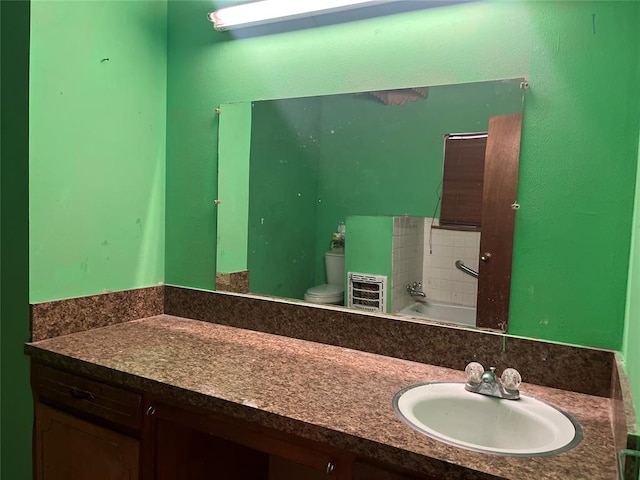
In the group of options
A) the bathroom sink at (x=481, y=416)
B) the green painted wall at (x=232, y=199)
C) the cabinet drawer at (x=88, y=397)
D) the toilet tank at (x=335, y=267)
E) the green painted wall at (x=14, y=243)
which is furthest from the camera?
the green painted wall at (x=232, y=199)

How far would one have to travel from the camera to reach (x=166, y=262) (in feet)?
6.51

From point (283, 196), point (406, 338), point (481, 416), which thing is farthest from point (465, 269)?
point (283, 196)

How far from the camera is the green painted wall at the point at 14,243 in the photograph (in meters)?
1.47

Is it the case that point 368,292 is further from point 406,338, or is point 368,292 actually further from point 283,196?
point 283,196

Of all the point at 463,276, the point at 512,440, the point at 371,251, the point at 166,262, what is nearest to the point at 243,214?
the point at 166,262

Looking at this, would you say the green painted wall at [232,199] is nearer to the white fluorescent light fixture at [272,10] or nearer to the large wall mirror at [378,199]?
the large wall mirror at [378,199]

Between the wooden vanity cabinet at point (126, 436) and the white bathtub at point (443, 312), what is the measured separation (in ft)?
1.93

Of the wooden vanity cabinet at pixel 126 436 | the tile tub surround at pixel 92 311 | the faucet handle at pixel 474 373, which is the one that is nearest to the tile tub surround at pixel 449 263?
the faucet handle at pixel 474 373

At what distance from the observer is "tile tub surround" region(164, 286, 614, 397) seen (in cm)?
126

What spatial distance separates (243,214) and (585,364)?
1302 mm

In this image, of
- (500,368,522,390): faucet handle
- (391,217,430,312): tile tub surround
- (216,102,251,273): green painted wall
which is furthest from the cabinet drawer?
(500,368,522,390): faucet handle

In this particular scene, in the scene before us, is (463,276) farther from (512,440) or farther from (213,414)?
(213,414)

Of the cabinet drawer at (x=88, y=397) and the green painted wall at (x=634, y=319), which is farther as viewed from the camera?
the cabinet drawer at (x=88, y=397)

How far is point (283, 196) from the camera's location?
6.00 ft
